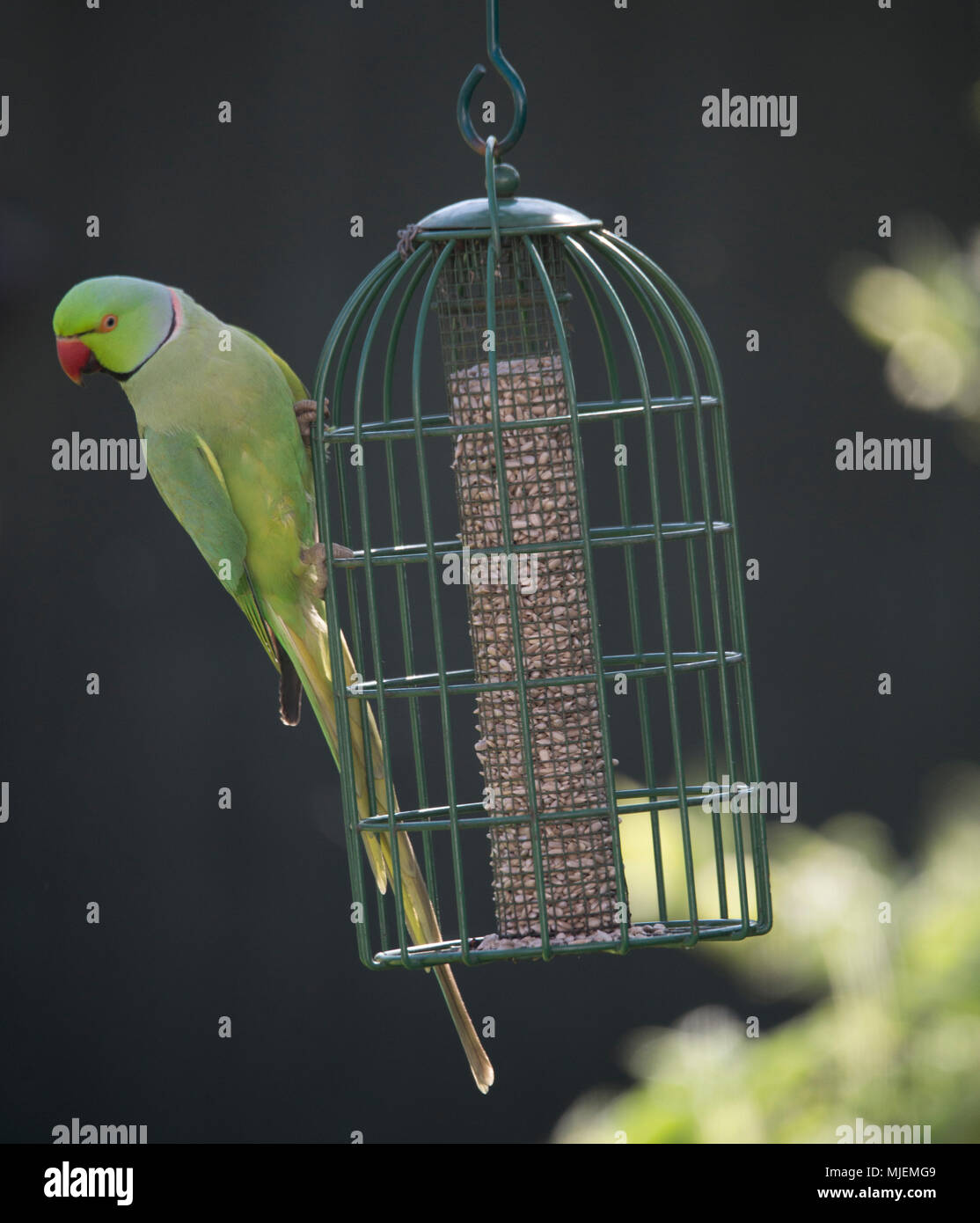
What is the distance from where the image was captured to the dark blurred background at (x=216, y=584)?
22.2 feet

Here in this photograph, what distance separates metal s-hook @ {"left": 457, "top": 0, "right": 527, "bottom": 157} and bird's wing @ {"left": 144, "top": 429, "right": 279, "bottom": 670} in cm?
120

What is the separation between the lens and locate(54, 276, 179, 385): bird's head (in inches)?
163

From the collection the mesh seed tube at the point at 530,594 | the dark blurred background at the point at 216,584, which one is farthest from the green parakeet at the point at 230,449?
the dark blurred background at the point at 216,584

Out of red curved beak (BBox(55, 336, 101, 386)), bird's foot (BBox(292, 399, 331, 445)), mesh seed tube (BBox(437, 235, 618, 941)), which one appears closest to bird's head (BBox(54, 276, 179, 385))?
red curved beak (BBox(55, 336, 101, 386))

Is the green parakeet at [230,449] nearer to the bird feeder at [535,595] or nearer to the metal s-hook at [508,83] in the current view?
the bird feeder at [535,595]

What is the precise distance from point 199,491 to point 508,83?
148cm

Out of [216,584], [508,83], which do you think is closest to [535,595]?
[508,83]

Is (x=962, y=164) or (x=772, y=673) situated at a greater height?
(x=962, y=164)

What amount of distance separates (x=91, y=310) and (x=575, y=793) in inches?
72.8

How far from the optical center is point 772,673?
273 inches

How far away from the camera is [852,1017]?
2.94 metres
